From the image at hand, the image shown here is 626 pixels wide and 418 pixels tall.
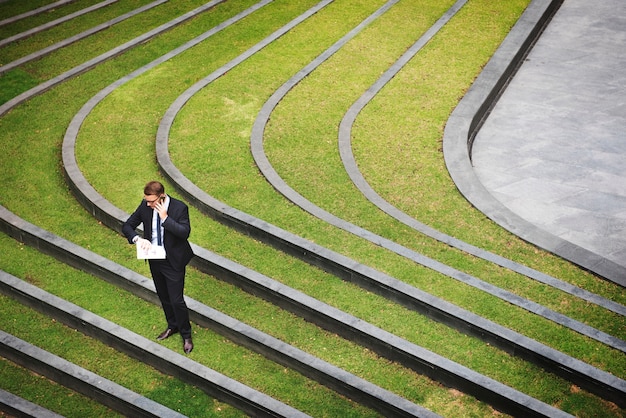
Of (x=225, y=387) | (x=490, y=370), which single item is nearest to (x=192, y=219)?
(x=225, y=387)

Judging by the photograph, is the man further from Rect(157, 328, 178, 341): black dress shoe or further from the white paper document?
Rect(157, 328, 178, 341): black dress shoe

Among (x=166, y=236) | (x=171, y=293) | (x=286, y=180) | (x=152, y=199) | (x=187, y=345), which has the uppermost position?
(x=152, y=199)

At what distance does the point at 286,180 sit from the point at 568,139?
5.94m

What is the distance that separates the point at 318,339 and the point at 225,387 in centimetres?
135

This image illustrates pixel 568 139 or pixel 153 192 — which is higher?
pixel 153 192

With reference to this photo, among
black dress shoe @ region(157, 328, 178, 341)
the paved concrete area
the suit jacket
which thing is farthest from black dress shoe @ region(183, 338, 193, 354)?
the paved concrete area

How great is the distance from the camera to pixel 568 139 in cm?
1531

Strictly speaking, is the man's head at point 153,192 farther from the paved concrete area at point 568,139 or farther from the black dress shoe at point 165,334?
the paved concrete area at point 568,139

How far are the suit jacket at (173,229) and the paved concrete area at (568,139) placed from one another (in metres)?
6.24

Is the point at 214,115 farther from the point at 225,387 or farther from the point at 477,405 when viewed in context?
the point at 477,405

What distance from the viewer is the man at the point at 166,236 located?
845 cm

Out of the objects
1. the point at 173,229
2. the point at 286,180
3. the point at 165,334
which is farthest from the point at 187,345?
the point at 286,180

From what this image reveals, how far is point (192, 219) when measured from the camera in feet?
38.2

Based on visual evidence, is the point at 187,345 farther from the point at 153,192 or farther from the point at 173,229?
the point at 153,192
